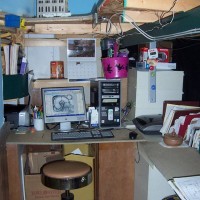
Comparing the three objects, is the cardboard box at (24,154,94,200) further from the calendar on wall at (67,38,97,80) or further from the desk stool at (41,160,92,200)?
the calendar on wall at (67,38,97,80)

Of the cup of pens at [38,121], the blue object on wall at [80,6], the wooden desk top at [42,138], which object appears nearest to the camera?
the wooden desk top at [42,138]

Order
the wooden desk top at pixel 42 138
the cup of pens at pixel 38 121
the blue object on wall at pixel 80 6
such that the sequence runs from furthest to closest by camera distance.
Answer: the blue object on wall at pixel 80 6 → the cup of pens at pixel 38 121 → the wooden desk top at pixel 42 138

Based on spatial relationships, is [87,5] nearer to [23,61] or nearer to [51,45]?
[51,45]

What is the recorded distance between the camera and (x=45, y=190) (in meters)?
2.33

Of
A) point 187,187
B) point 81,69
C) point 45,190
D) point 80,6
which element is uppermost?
point 80,6

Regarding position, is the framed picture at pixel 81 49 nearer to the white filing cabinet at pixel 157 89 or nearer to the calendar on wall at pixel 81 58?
the calendar on wall at pixel 81 58

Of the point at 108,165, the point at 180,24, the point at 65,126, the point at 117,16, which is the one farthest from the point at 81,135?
the point at 180,24

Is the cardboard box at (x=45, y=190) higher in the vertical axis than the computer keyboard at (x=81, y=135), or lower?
lower

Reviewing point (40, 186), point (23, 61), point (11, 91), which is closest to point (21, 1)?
point (23, 61)

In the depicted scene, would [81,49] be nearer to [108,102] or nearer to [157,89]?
[108,102]

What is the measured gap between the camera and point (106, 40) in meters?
2.35

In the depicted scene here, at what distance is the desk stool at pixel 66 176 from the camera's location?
184 centimetres

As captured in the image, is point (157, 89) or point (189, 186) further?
point (157, 89)

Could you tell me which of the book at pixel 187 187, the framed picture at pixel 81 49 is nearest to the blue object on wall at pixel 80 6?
the framed picture at pixel 81 49
